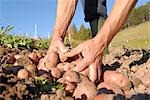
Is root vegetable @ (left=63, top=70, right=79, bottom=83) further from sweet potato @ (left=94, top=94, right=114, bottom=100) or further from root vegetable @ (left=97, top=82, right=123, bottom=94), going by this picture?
sweet potato @ (left=94, top=94, right=114, bottom=100)

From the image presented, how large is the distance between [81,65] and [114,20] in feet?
1.32

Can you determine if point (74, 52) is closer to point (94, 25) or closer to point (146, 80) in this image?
point (146, 80)

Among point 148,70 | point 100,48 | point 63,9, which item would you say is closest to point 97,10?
point 63,9

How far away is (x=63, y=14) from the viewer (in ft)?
11.9

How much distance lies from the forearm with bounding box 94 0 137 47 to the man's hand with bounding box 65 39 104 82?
0.07 m

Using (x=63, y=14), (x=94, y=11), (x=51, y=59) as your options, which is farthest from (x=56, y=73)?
(x=94, y=11)

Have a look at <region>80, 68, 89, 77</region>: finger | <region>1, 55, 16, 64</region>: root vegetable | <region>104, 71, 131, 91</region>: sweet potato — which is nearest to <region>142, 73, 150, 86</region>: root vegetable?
<region>104, 71, 131, 91</region>: sweet potato

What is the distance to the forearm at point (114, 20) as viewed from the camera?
117 inches

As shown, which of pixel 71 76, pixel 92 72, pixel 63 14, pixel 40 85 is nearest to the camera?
pixel 40 85

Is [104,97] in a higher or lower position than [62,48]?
lower

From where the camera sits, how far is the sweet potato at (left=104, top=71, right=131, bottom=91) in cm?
287

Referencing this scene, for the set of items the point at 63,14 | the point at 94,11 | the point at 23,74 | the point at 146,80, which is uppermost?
the point at 63,14

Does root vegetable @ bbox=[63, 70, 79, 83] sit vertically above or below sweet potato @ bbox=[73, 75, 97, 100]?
above

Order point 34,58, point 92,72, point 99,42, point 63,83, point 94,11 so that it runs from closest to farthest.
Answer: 1. point 63,83
2. point 92,72
3. point 99,42
4. point 34,58
5. point 94,11
